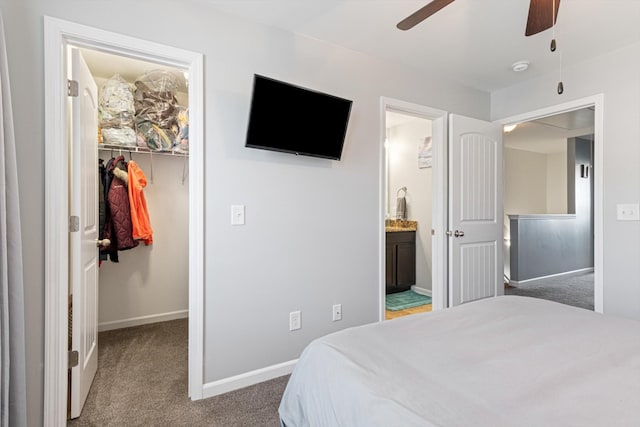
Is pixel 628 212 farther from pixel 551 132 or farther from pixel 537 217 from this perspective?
pixel 551 132

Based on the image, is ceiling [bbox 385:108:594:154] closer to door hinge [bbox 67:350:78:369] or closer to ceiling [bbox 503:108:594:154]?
ceiling [bbox 503:108:594:154]

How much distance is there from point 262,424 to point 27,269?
4.61 ft

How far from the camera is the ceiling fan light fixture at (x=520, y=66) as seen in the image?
8.90 feet

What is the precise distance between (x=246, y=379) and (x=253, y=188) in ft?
4.11

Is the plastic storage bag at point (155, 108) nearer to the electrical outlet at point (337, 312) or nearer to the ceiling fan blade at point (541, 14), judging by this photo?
the electrical outlet at point (337, 312)

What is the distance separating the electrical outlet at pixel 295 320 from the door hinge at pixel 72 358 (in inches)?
48.9

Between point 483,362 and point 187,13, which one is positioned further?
point 187,13

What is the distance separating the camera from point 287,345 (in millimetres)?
2301

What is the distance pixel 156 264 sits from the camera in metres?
3.34

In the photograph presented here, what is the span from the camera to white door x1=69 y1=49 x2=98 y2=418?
1.79 m

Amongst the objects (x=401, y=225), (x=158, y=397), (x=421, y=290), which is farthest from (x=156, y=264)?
(x=421, y=290)

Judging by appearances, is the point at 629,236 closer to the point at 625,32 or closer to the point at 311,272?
the point at 625,32

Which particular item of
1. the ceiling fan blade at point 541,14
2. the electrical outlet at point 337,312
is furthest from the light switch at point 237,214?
the ceiling fan blade at point 541,14

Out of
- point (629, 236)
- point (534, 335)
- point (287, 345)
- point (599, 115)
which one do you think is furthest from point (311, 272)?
point (599, 115)
